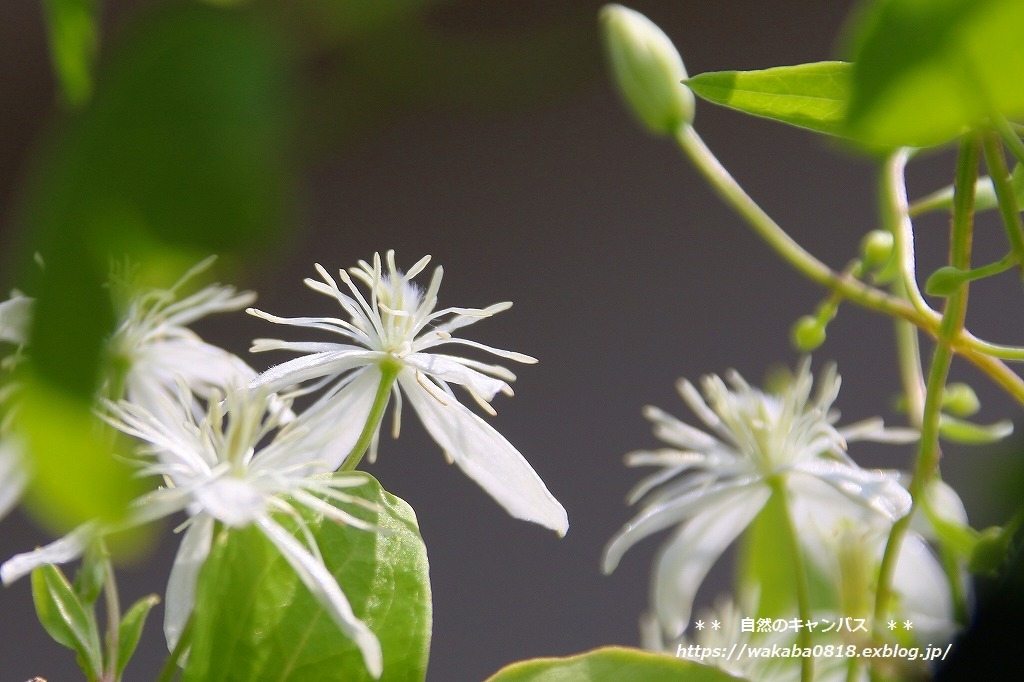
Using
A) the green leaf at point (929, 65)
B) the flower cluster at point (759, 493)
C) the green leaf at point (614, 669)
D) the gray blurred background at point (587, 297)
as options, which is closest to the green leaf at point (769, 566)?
the flower cluster at point (759, 493)

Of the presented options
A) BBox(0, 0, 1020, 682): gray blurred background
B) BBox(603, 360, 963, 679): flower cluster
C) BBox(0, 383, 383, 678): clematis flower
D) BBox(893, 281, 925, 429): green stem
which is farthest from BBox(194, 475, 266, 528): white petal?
BBox(0, 0, 1020, 682): gray blurred background

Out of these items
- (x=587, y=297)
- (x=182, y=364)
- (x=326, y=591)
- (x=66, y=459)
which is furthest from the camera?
(x=587, y=297)

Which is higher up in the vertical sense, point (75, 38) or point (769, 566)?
point (75, 38)

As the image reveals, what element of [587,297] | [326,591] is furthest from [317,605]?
[587,297]

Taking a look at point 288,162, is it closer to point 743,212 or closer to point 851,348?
point 743,212

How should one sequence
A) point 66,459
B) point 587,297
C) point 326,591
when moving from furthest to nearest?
1. point 587,297
2. point 326,591
3. point 66,459

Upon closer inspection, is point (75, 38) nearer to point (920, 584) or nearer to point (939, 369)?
point (939, 369)
